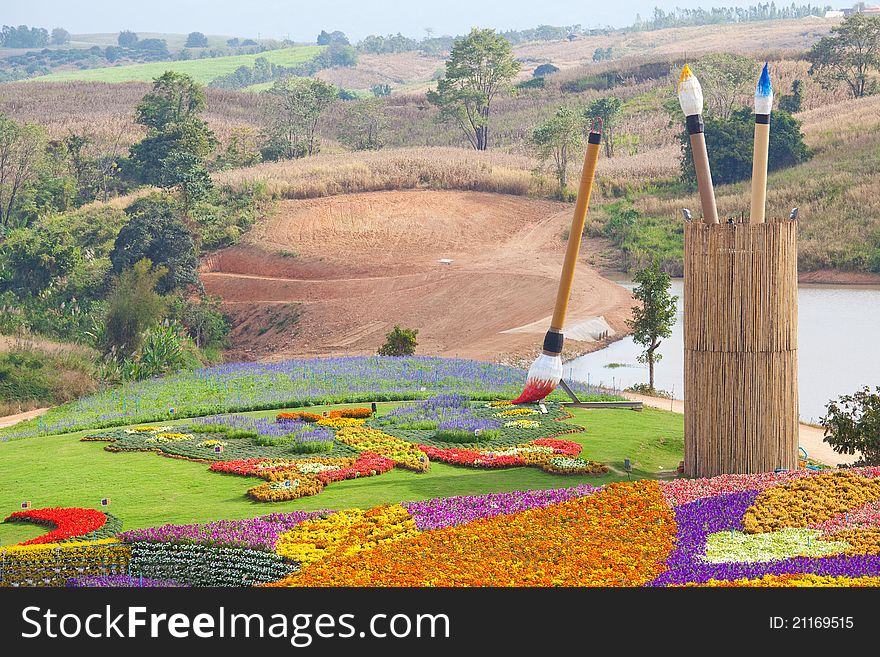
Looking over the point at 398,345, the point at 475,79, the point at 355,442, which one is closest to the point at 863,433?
the point at 355,442

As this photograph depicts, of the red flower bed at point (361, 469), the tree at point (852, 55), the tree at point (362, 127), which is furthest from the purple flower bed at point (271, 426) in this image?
the tree at point (852, 55)

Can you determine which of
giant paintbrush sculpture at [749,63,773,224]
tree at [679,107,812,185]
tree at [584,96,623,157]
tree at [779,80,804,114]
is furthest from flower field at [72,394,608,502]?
tree at [779,80,804,114]

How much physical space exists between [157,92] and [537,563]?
5885cm

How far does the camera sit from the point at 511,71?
67.4 meters

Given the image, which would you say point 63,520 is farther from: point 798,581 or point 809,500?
point 809,500

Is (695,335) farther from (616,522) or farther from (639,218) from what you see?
(639,218)

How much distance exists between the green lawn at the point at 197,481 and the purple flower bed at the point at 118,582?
1.82 metres

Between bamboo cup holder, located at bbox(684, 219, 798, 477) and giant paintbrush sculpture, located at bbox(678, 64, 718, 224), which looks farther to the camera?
giant paintbrush sculpture, located at bbox(678, 64, 718, 224)

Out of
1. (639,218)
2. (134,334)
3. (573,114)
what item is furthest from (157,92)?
(134,334)

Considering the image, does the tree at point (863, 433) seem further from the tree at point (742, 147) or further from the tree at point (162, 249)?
the tree at point (742, 147)

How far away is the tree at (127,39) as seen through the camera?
18612 cm

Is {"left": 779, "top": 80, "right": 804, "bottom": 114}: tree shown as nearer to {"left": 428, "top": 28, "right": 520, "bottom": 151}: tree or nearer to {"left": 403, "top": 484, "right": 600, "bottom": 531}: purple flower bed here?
{"left": 428, "top": 28, "right": 520, "bottom": 151}: tree

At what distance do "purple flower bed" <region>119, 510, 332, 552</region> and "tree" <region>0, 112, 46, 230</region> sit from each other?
1712 inches

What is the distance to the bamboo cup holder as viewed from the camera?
1417 cm
